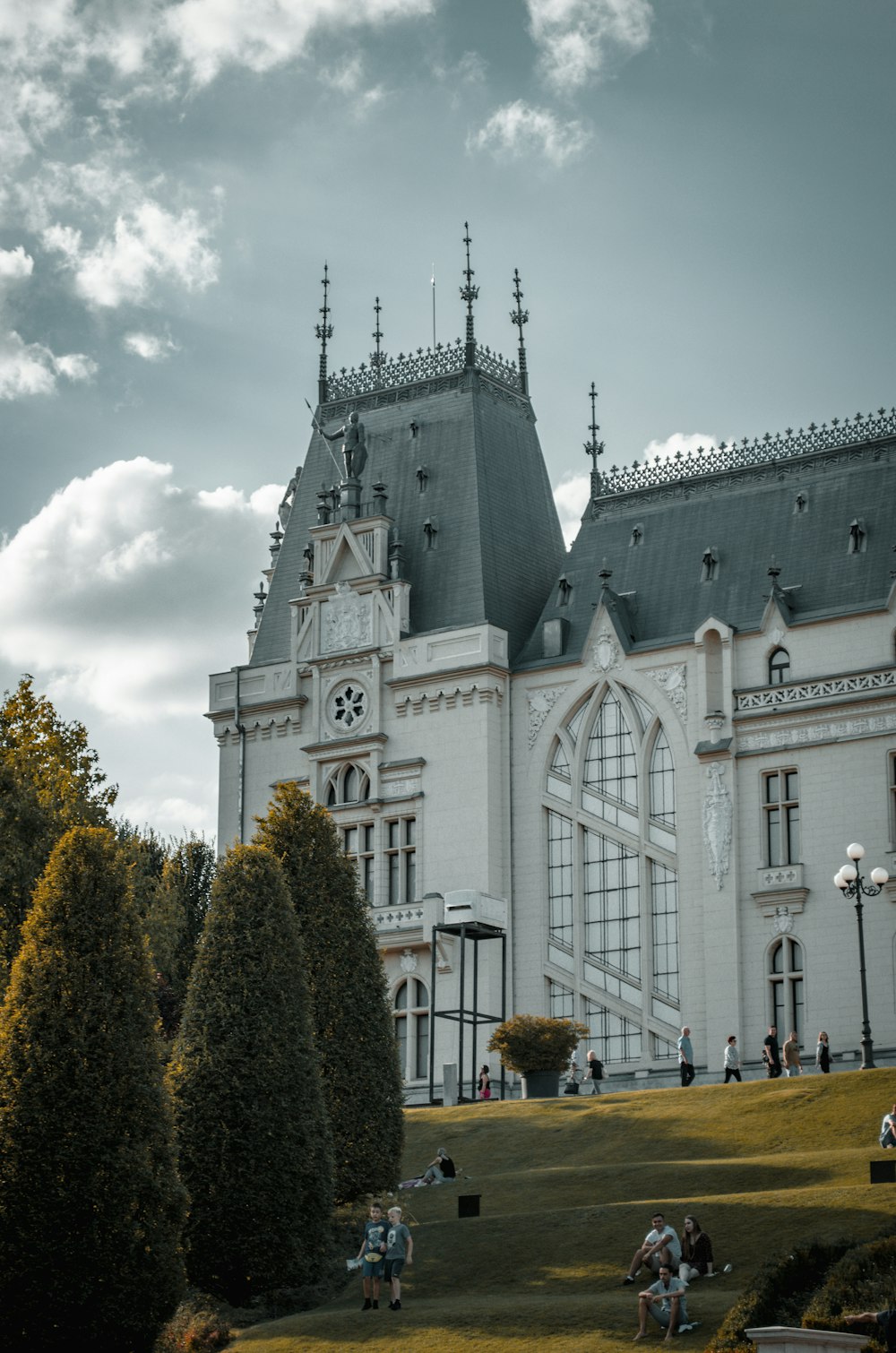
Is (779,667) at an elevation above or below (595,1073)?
above

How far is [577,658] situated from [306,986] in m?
28.3

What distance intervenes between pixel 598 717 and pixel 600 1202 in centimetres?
2857

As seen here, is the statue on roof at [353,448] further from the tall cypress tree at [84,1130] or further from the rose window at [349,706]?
the tall cypress tree at [84,1130]

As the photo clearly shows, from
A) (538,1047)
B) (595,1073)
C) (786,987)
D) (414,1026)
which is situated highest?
(786,987)

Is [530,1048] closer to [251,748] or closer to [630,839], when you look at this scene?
[630,839]

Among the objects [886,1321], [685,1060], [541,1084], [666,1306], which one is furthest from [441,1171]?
[886,1321]

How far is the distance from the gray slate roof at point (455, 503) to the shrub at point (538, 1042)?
17985mm

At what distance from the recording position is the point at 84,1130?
34.6 metres

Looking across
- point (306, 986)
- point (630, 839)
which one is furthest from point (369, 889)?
point (306, 986)

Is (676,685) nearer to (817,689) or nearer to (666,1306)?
(817,689)

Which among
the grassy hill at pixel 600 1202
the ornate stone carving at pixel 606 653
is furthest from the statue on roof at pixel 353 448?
the grassy hill at pixel 600 1202

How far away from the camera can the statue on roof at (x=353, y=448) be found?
74.6m

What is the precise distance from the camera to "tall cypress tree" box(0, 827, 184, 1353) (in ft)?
110

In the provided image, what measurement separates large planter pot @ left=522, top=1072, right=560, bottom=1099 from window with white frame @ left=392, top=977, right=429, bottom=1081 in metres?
11.5
